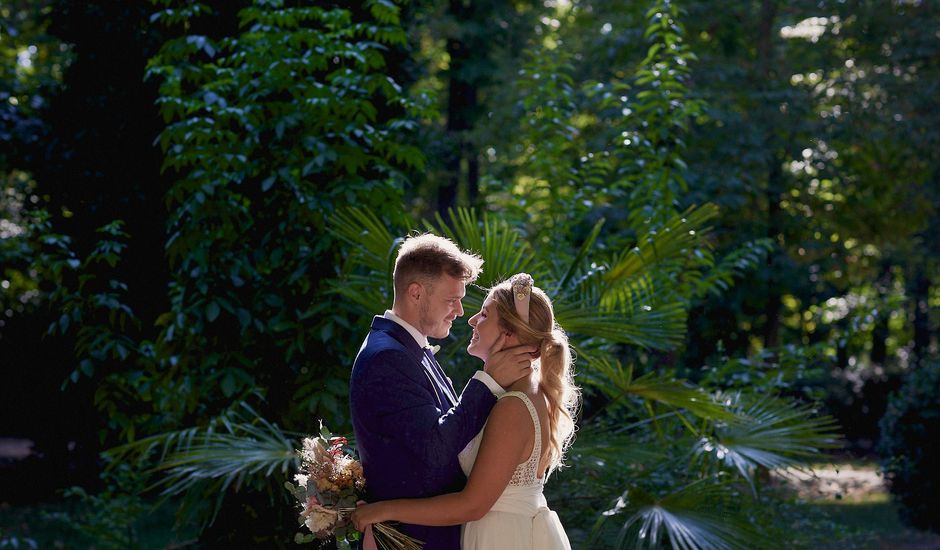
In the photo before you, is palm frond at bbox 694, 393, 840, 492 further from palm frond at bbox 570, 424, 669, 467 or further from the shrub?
the shrub

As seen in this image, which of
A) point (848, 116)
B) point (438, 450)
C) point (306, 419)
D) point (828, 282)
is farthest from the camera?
point (828, 282)

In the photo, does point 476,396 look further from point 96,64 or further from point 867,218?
point 867,218

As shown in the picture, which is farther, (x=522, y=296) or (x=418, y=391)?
(x=522, y=296)

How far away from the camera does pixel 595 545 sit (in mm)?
5297

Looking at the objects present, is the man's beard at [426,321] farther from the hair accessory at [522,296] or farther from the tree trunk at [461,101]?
the tree trunk at [461,101]

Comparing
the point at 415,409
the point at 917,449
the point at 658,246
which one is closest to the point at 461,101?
the point at 917,449

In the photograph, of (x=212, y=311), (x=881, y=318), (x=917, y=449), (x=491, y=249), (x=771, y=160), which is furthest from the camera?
(x=771, y=160)

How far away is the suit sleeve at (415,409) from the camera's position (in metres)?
3.15

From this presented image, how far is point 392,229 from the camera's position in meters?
6.57

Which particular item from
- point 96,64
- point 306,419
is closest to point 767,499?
point 306,419

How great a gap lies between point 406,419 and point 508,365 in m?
0.35

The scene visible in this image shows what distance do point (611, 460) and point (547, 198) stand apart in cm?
284

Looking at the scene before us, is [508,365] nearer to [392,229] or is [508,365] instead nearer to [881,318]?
[392,229]

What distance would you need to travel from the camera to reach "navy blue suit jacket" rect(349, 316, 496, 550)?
3.16m
